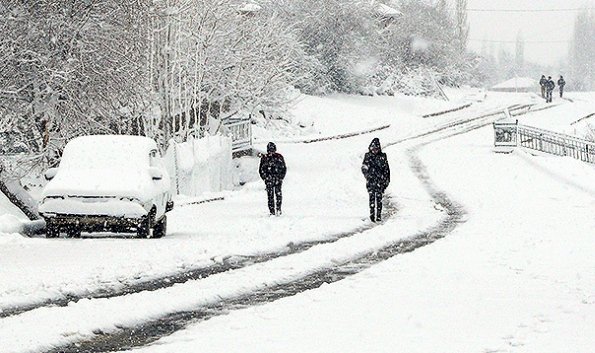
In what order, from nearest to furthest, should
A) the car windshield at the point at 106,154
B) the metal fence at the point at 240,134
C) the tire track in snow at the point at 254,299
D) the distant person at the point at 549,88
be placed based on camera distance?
1. the tire track in snow at the point at 254,299
2. the car windshield at the point at 106,154
3. the metal fence at the point at 240,134
4. the distant person at the point at 549,88

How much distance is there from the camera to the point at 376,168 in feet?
66.4

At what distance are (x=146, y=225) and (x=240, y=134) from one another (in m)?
22.6

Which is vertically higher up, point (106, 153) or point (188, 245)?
point (106, 153)

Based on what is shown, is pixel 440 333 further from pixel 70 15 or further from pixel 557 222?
pixel 70 15

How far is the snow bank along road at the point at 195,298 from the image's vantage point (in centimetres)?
830

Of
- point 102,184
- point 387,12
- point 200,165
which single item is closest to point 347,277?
point 102,184

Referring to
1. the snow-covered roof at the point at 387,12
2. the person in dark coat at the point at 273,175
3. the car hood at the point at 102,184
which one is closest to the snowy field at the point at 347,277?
the person in dark coat at the point at 273,175

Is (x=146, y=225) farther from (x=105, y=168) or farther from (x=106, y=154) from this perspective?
(x=106, y=154)

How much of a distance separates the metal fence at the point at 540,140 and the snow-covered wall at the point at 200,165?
11.5 m

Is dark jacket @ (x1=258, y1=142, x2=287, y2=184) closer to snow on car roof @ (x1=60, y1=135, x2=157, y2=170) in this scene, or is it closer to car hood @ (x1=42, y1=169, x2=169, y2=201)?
snow on car roof @ (x1=60, y1=135, x2=157, y2=170)

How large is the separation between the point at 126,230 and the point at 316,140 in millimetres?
28221

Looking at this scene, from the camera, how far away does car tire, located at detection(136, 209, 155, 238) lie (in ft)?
52.8

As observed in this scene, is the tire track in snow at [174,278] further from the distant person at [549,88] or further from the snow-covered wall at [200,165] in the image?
the distant person at [549,88]

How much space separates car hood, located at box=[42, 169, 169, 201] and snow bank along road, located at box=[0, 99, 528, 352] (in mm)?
A: 3174
